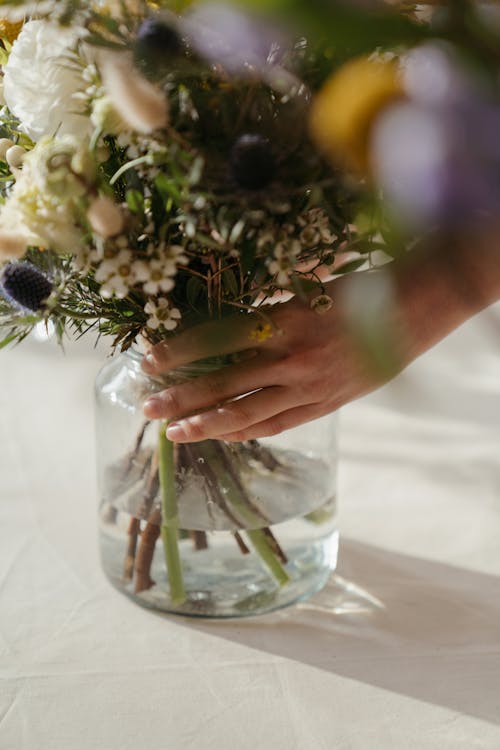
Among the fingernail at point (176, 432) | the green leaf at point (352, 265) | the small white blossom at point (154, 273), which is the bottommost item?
the fingernail at point (176, 432)

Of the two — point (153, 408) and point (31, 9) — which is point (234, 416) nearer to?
point (153, 408)

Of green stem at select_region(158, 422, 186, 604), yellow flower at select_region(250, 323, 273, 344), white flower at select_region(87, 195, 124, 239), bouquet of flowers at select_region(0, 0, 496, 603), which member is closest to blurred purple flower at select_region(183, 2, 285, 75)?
bouquet of flowers at select_region(0, 0, 496, 603)

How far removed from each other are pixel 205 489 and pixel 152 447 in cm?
6

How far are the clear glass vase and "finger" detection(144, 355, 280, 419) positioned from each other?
3 cm

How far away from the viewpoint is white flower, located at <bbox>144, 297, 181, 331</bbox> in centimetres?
65

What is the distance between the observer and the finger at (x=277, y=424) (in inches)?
28.9

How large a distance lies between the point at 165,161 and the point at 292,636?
434 millimetres

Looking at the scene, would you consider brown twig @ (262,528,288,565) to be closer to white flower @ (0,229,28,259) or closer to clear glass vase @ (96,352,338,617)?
clear glass vase @ (96,352,338,617)

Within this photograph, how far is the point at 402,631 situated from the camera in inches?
31.4

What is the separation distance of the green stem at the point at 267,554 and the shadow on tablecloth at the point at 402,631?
3 centimetres

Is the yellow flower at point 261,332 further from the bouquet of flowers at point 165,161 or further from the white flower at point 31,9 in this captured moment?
the white flower at point 31,9

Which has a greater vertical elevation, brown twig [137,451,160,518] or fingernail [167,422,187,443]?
fingernail [167,422,187,443]

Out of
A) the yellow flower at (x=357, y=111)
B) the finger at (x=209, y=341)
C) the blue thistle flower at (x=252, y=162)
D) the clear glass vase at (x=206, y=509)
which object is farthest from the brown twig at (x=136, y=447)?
the yellow flower at (x=357, y=111)

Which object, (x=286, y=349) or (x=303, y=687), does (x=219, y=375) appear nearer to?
(x=286, y=349)
